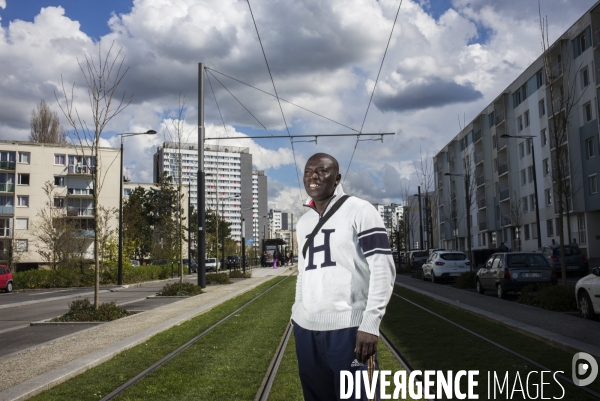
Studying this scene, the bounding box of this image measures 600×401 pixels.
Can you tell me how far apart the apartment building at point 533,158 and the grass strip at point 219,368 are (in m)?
10.6

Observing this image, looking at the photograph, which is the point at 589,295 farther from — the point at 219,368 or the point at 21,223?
the point at 21,223

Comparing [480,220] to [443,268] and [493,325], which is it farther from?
[493,325]

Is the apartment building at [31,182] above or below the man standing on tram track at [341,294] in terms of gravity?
above

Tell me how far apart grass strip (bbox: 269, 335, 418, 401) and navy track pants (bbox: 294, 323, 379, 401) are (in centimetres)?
312

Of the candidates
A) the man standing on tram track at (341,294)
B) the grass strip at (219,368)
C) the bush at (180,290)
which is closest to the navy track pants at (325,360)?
the man standing on tram track at (341,294)

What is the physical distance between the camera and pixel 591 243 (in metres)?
43.6

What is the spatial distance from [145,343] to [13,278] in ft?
97.8

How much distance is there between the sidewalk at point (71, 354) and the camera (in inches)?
295

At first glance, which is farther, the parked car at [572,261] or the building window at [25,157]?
the building window at [25,157]

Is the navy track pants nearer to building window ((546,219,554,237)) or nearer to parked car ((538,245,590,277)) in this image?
parked car ((538,245,590,277))

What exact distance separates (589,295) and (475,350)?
5290mm

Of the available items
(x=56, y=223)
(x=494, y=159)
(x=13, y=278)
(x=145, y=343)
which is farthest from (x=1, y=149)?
(x=145, y=343)

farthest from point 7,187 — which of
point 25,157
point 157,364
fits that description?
point 157,364

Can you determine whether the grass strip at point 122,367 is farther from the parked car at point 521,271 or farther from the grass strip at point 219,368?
the parked car at point 521,271
